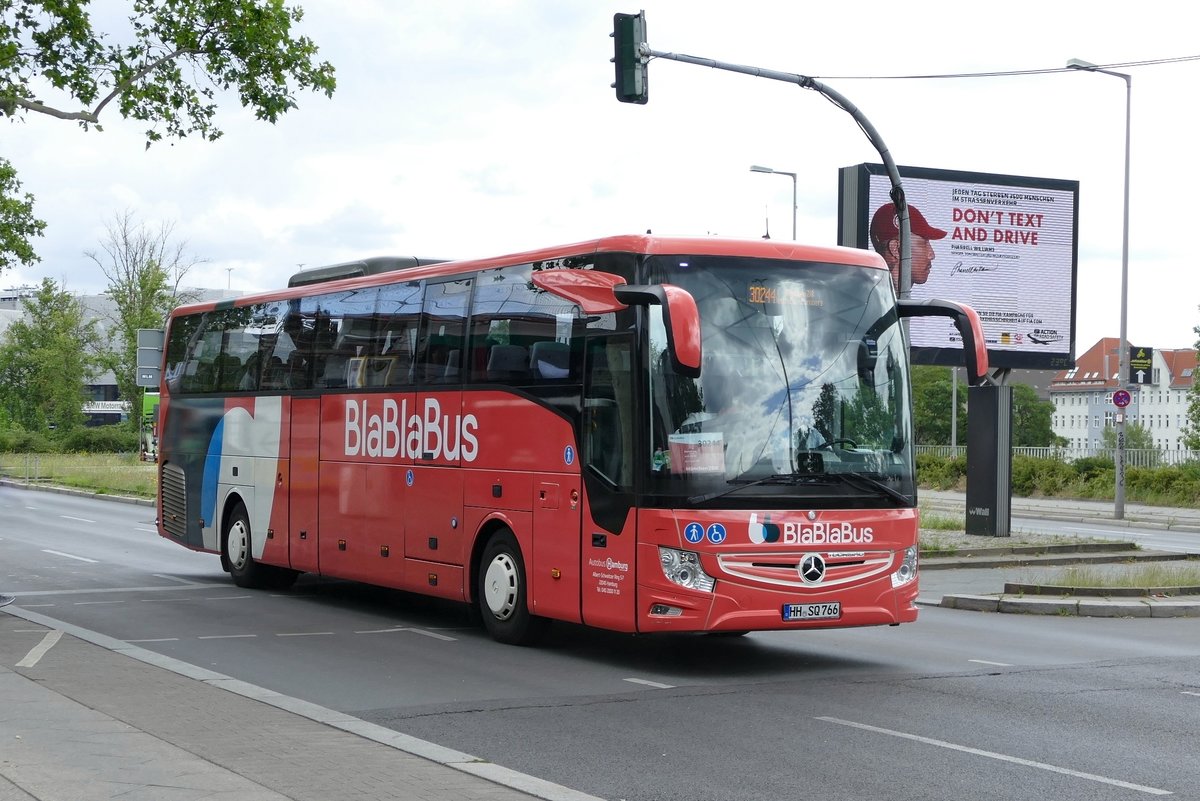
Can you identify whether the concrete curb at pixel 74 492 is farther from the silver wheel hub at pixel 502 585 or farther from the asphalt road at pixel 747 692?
the silver wheel hub at pixel 502 585

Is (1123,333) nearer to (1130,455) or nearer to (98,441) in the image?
(1130,455)

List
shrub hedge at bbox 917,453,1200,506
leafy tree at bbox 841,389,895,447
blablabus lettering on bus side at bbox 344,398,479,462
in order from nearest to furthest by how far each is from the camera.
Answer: leafy tree at bbox 841,389,895,447 < blablabus lettering on bus side at bbox 344,398,479,462 < shrub hedge at bbox 917,453,1200,506

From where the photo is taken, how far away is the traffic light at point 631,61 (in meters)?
16.9

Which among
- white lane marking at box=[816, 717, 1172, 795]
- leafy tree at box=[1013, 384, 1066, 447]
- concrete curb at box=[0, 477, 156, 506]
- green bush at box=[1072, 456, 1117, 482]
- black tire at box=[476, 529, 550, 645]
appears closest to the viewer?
white lane marking at box=[816, 717, 1172, 795]

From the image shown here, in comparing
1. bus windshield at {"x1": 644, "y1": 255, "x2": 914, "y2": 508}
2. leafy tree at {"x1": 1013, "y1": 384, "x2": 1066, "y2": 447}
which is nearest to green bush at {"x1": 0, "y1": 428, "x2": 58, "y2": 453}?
bus windshield at {"x1": 644, "y1": 255, "x2": 914, "y2": 508}

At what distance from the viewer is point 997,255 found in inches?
1135

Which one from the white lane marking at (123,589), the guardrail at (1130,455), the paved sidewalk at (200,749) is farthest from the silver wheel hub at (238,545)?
the guardrail at (1130,455)

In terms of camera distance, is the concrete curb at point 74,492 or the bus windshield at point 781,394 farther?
the concrete curb at point 74,492

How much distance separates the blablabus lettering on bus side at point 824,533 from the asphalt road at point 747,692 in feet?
3.48

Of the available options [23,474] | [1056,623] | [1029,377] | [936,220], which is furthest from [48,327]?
[1029,377]

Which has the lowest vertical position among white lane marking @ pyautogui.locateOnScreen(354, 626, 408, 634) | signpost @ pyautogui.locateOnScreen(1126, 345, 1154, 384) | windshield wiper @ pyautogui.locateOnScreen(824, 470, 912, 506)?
white lane marking @ pyautogui.locateOnScreen(354, 626, 408, 634)

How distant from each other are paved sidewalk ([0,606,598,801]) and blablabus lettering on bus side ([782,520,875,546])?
3797 millimetres

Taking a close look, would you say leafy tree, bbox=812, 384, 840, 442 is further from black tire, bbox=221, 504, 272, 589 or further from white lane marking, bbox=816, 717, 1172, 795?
black tire, bbox=221, 504, 272, 589

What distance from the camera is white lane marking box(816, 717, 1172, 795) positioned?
741 cm
